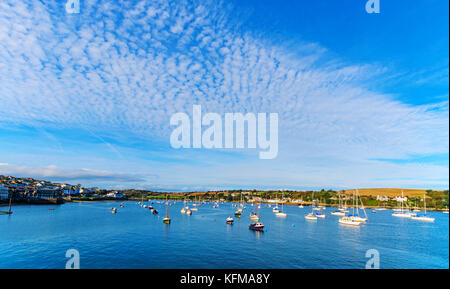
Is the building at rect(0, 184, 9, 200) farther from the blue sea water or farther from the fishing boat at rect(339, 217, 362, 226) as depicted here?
the fishing boat at rect(339, 217, 362, 226)

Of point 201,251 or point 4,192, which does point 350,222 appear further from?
point 4,192

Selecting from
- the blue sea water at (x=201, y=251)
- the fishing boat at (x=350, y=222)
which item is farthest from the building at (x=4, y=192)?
the fishing boat at (x=350, y=222)

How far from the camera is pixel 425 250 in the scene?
48.8 metres

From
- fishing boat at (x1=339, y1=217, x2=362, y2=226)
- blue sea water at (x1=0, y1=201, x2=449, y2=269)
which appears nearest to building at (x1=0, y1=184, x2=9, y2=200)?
blue sea water at (x1=0, y1=201, x2=449, y2=269)

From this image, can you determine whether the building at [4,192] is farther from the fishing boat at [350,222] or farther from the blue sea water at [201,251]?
the fishing boat at [350,222]

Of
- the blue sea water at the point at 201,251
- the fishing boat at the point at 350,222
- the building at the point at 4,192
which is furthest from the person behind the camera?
the building at the point at 4,192

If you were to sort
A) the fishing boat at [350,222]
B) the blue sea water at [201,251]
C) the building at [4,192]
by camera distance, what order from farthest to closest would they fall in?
the building at [4,192] → the fishing boat at [350,222] → the blue sea water at [201,251]

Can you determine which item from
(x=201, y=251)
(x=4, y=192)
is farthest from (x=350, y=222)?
(x=4, y=192)

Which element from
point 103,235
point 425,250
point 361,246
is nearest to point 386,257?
point 361,246

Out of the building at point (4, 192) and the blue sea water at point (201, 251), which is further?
the building at point (4, 192)

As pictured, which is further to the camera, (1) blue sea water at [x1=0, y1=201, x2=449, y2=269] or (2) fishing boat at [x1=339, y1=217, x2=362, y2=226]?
(2) fishing boat at [x1=339, y1=217, x2=362, y2=226]
